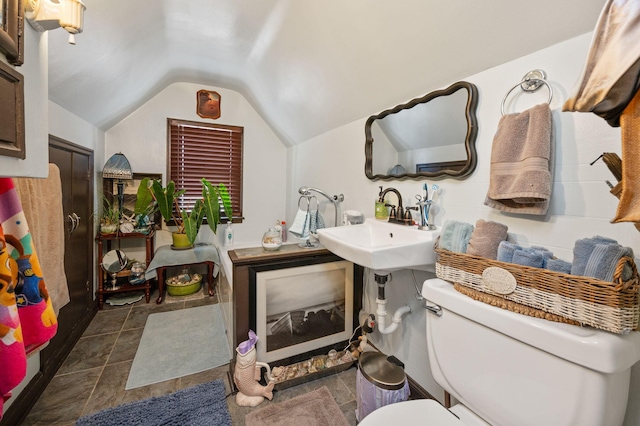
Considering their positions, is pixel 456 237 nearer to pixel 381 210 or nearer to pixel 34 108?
pixel 381 210

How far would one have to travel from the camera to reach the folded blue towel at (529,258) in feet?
2.72

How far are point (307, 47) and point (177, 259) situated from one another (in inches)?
94.1

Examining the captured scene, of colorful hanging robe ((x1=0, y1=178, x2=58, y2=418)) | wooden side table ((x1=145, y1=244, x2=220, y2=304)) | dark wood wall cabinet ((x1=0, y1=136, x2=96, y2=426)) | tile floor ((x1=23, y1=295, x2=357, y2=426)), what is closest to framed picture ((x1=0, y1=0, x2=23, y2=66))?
colorful hanging robe ((x1=0, y1=178, x2=58, y2=418))

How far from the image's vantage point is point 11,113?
662mm

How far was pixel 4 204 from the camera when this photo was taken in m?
0.81

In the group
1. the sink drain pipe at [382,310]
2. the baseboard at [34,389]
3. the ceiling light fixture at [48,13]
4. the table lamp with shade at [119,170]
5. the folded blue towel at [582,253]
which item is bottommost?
the baseboard at [34,389]

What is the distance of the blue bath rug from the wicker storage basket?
56.7 inches

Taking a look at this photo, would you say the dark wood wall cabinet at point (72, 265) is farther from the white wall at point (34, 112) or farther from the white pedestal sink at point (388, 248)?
the white pedestal sink at point (388, 248)

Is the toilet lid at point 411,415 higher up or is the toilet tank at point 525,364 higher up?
the toilet tank at point 525,364

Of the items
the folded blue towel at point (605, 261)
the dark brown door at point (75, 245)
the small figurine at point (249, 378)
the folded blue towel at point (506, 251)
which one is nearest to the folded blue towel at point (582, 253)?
the folded blue towel at point (605, 261)

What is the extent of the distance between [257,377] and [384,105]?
194 centimetres

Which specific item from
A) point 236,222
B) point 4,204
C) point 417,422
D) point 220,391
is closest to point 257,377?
point 220,391

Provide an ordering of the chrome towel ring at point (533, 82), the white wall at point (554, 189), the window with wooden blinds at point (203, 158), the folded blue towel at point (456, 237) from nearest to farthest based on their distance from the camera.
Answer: the white wall at point (554, 189) < the chrome towel ring at point (533, 82) < the folded blue towel at point (456, 237) < the window with wooden blinds at point (203, 158)

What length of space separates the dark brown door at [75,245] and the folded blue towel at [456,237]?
241cm
